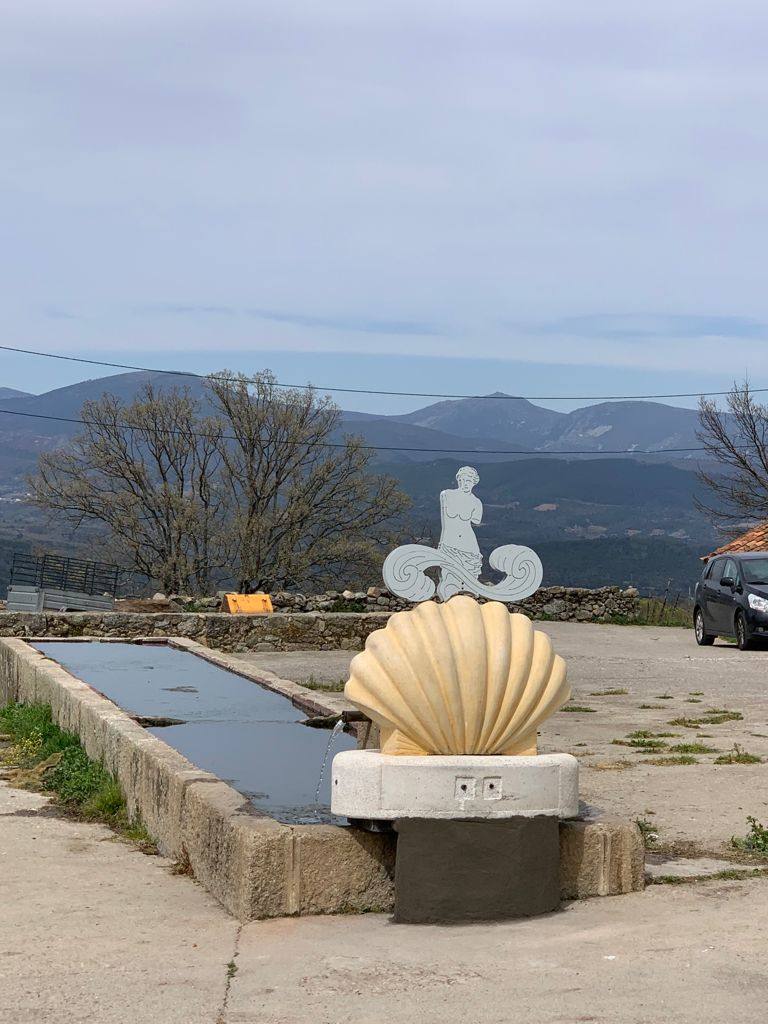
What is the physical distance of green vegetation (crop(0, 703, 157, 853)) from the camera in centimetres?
798

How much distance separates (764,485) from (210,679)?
35.3 metres

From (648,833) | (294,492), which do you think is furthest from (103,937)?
(294,492)

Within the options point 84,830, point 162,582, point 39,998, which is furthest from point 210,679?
point 162,582

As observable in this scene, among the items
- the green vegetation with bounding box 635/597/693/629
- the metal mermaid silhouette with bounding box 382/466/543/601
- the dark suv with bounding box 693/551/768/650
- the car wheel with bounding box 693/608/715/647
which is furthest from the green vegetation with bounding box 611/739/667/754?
the green vegetation with bounding box 635/597/693/629

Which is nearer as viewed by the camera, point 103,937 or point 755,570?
point 103,937

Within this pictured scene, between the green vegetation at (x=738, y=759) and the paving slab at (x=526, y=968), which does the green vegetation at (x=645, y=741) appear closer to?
A: the green vegetation at (x=738, y=759)

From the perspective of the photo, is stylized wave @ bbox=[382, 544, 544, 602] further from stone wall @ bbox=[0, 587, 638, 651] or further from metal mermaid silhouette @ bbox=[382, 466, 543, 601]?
stone wall @ bbox=[0, 587, 638, 651]

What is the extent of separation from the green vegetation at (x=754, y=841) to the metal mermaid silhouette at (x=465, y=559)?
12.3 metres

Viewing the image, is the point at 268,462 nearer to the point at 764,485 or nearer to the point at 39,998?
the point at 764,485

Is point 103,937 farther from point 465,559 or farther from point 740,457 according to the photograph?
point 740,457

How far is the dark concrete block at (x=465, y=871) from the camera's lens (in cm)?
548

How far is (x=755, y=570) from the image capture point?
20906 millimetres

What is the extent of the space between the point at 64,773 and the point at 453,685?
4552 millimetres

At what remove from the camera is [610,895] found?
585cm
